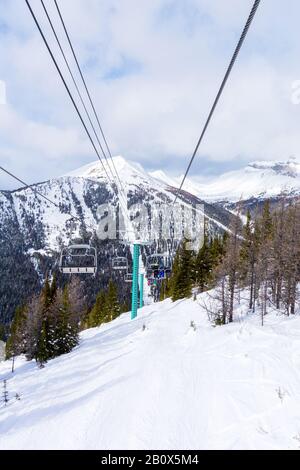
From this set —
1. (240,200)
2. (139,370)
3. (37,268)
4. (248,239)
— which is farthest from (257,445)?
(37,268)

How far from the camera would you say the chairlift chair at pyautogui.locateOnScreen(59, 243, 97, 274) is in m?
17.7

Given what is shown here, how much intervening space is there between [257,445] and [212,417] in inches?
56.5

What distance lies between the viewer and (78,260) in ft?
60.0

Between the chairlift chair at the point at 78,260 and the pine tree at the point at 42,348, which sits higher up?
the chairlift chair at the point at 78,260

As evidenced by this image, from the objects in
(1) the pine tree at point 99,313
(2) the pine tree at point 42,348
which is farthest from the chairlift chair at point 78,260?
(1) the pine tree at point 99,313

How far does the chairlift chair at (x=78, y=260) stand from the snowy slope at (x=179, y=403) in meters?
6.91

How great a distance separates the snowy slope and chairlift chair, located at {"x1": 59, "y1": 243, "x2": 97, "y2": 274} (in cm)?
691

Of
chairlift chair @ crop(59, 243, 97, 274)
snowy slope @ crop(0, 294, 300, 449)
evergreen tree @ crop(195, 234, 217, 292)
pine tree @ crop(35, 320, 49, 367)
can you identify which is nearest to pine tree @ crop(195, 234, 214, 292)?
evergreen tree @ crop(195, 234, 217, 292)

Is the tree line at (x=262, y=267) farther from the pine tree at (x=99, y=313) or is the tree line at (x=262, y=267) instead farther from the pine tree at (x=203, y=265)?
the pine tree at (x=99, y=313)

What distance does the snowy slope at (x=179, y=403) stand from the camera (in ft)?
19.3

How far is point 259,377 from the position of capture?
828 centimetres

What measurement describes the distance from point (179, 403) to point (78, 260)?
12.1 meters

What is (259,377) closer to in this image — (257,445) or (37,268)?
(257,445)

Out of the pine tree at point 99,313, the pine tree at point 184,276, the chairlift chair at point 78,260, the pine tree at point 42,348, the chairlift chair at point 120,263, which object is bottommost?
the pine tree at point 99,313
